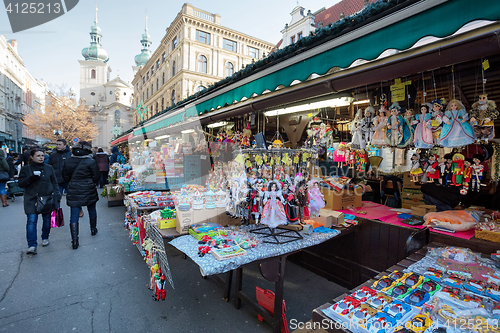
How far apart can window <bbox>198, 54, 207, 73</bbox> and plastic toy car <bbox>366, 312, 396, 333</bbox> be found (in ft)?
101


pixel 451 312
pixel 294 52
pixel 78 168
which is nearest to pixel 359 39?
pixel 294 52

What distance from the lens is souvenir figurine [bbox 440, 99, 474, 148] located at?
8.17 ft

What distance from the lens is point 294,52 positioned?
9.77 ft

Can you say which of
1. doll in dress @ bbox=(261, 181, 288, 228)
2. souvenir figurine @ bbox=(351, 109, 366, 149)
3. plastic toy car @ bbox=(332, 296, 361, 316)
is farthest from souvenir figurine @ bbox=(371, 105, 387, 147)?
plastic toy car @ bbox=(332, 296, 361, 316)

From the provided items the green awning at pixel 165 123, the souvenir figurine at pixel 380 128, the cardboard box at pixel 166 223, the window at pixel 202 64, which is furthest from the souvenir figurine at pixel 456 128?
the window at pixel 202 64

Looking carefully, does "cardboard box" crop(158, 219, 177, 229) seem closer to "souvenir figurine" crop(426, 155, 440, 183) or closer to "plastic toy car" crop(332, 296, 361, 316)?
"plastic toy car" crop(332, 296, 361, 316)

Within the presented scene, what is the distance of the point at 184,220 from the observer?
3293 millimetres

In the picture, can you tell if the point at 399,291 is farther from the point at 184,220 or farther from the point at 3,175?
the point at 3,175

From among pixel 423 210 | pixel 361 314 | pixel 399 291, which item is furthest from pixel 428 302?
pixel 423 210

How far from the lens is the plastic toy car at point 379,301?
5.75ft

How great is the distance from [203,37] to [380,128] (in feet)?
100.0

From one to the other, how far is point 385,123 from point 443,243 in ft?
5.35

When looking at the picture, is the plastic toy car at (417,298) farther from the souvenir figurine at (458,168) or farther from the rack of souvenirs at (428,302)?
the souvenir figurine at (458,168)

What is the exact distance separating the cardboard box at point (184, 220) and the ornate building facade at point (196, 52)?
949 inches
